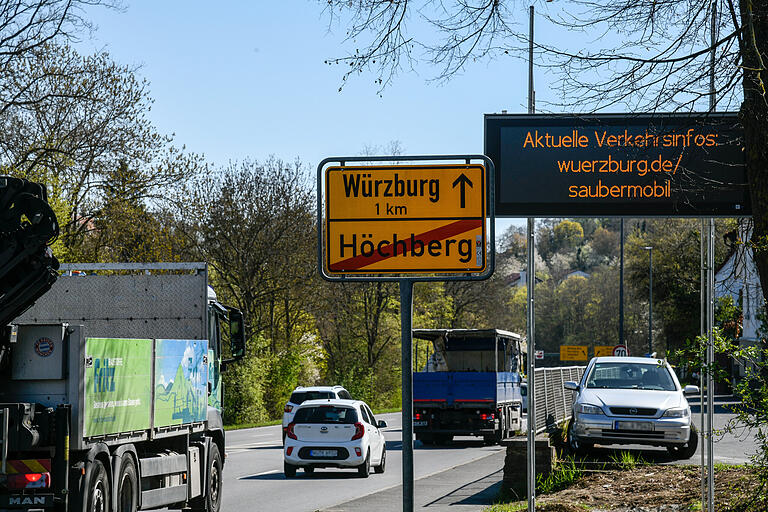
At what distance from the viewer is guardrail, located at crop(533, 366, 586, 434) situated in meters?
24.7

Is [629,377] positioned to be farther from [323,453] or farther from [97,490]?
[97,490]

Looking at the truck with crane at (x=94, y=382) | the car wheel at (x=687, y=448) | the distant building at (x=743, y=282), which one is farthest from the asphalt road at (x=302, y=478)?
the distant building at (x=743, y=282)

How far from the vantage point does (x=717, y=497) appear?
12.3 metres

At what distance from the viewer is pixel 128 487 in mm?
11633

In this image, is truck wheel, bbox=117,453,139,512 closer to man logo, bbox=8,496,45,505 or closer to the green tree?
man logo, bbox=8,496,45,505

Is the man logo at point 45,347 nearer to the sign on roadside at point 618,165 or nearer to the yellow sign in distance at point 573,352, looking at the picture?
the sign on roadside at point 618,165

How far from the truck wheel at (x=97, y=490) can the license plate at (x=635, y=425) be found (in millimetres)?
10580

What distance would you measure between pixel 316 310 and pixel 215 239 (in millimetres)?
5853

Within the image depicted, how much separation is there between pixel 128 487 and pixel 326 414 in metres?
9.44

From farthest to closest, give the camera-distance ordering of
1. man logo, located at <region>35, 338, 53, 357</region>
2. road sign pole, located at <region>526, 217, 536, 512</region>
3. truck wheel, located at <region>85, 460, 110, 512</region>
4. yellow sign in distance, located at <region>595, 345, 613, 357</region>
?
yellow sign in distance, located at <region>595, 345, 613, 357</region>
road sign pole, located at <region>526, 217, 536, 512</region>
truck wheel, located at <region>85, 460, 110, 512</region>
man logo, located at <region>35, 338, 53, 357</region>

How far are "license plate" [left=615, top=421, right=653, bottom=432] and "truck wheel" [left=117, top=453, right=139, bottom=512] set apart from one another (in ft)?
32.4

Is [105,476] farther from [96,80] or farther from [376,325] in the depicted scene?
[376,325]

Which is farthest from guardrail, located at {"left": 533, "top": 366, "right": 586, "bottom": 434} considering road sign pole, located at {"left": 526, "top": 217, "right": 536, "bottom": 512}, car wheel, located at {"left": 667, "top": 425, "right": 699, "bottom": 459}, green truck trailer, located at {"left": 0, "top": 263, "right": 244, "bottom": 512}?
road sign pole, located at {"left": 526, "top": 217, "right": 536, "bottom": 512}

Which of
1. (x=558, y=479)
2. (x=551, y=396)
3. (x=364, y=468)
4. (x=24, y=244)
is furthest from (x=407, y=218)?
(x=551, y=396)
